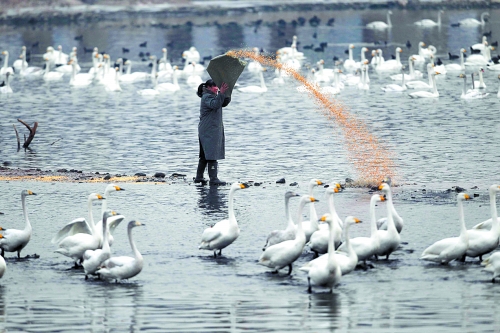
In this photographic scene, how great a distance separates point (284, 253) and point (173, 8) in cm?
5809

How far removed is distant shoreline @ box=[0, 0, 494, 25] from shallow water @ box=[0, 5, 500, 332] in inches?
1218

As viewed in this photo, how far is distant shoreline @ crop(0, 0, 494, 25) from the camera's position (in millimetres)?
64750

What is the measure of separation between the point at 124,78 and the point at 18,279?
90.1 feet

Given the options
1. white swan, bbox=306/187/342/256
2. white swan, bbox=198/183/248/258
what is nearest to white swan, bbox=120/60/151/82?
white swan, bbox=198/183/248/258

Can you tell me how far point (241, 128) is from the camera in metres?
25.4

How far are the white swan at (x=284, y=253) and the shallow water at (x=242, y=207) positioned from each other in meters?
0.16

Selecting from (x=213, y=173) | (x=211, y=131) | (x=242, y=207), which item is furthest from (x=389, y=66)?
(x=242, y=207)

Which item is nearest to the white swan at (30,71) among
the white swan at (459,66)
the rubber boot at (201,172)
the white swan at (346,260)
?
the white swan at (459,66)

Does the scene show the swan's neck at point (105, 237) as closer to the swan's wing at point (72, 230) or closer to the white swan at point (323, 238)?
the swan's wing at point (72, 230)

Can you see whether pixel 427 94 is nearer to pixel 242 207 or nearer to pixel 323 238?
pixel 242 207

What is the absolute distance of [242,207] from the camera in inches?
590

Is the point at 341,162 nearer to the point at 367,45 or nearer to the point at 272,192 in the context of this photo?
the point at 272,192

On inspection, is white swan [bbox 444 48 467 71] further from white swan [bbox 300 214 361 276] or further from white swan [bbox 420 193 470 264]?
white swan [bbox 300 214 361 276]

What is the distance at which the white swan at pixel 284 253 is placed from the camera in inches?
434
